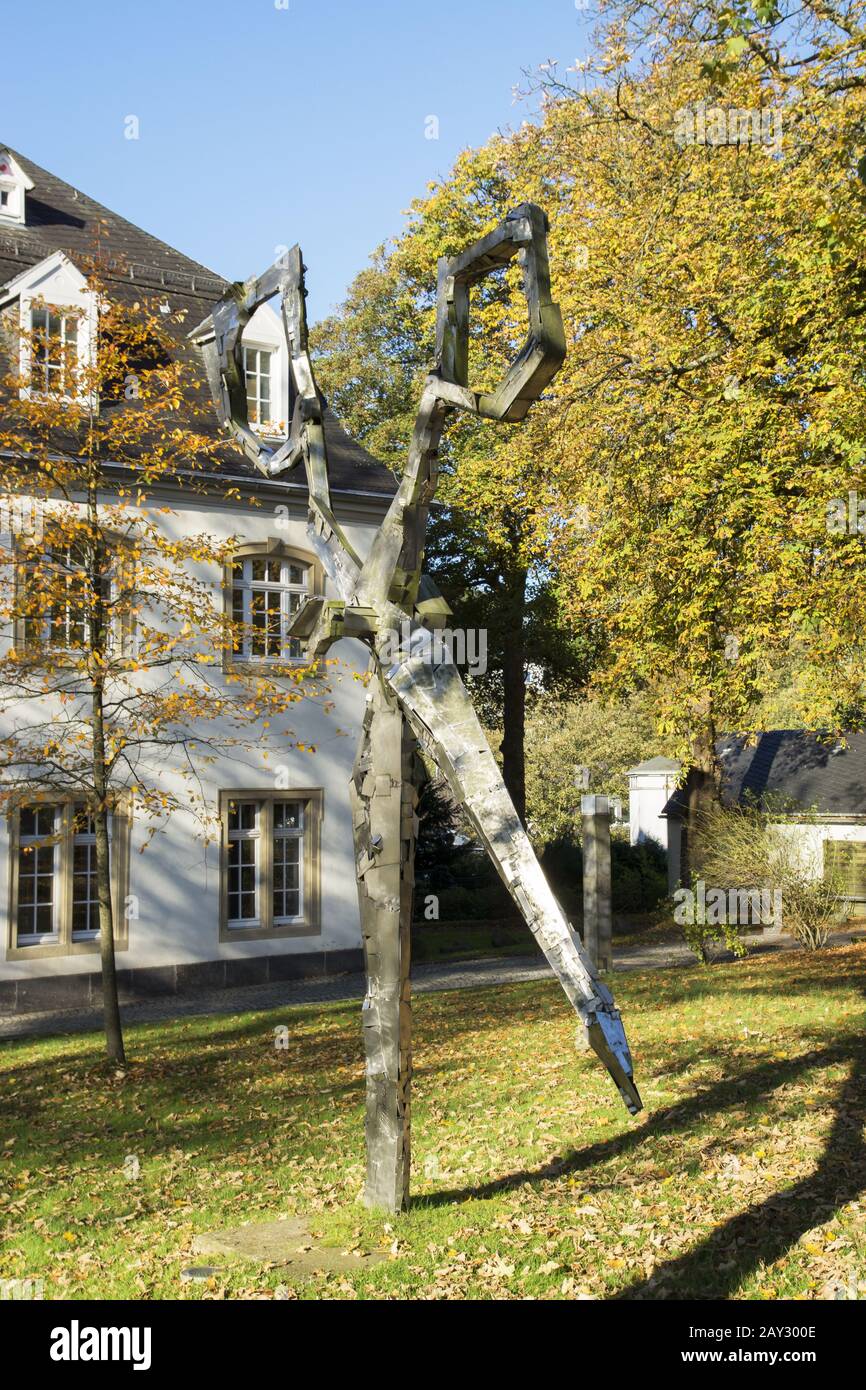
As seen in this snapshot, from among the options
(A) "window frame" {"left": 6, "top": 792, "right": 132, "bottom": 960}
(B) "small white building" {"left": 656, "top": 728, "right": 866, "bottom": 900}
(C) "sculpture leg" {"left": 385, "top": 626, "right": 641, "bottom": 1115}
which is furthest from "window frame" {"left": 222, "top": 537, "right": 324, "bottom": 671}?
(C) "sculpture leg" {"left": 385, "top": 626, "right": 641, "bottom": 1115}

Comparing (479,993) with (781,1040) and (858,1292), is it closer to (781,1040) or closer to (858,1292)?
(781,1040)

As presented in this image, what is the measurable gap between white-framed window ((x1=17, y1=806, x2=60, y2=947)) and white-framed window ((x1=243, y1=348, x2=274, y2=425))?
740 centimetres

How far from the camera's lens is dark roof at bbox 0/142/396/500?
2000 cm

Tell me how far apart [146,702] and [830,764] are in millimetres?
27621

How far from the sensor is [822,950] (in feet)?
67.0

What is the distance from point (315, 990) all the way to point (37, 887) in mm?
4288

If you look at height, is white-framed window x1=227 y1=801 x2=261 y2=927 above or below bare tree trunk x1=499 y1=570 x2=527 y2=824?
below

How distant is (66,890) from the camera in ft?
59.4

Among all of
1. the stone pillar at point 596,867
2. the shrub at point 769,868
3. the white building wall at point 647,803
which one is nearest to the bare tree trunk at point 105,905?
the stone pillar at point 596,867

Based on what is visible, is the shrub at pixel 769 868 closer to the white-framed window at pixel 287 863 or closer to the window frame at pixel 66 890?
the white-framed window at pixel 287 863

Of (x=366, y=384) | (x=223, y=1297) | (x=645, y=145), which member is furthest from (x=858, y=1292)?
(x=366, y=384)

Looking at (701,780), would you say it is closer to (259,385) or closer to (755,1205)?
(259,385)

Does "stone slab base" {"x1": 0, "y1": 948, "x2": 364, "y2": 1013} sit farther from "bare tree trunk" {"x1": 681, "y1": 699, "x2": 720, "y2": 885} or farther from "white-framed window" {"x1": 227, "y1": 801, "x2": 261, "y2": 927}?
"bare tree trunk" {"x1": 681, "y1": 699, "x2": 720, "y2": 885}

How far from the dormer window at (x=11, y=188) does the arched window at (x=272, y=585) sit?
259 inches
